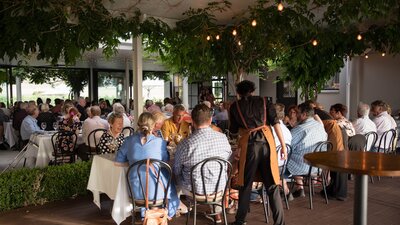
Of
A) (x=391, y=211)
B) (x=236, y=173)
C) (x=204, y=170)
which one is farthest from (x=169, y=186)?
(x=391, y=211)

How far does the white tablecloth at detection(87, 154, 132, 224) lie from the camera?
12.0ft

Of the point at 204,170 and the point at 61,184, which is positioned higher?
the point at 204,170

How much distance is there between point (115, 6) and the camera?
6199 millimetres

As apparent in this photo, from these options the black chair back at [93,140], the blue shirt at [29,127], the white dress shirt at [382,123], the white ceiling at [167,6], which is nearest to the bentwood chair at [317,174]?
the white dress shirt at [382,123]

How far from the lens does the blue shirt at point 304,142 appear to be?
4.69 meters

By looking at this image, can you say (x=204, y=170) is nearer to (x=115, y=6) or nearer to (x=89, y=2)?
(x=89, y=2)

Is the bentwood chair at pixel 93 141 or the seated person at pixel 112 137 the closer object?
the seated person at pixel 112 137

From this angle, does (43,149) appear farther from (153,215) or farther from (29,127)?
(153,215)

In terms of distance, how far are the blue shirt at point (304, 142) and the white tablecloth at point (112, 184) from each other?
2122mm

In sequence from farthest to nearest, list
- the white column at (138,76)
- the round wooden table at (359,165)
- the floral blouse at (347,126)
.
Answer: the white column at (138,76) → the floral blouse at (347,126) → the round wooden table at (359,165)

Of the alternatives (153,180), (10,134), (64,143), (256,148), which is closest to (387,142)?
(256,148)

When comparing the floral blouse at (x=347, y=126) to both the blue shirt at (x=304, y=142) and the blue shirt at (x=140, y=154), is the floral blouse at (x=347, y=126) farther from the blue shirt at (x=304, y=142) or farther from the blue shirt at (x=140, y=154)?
the blue shirt at (x=140, y=154)

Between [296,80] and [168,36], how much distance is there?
11.0ft

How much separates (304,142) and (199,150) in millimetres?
1750
